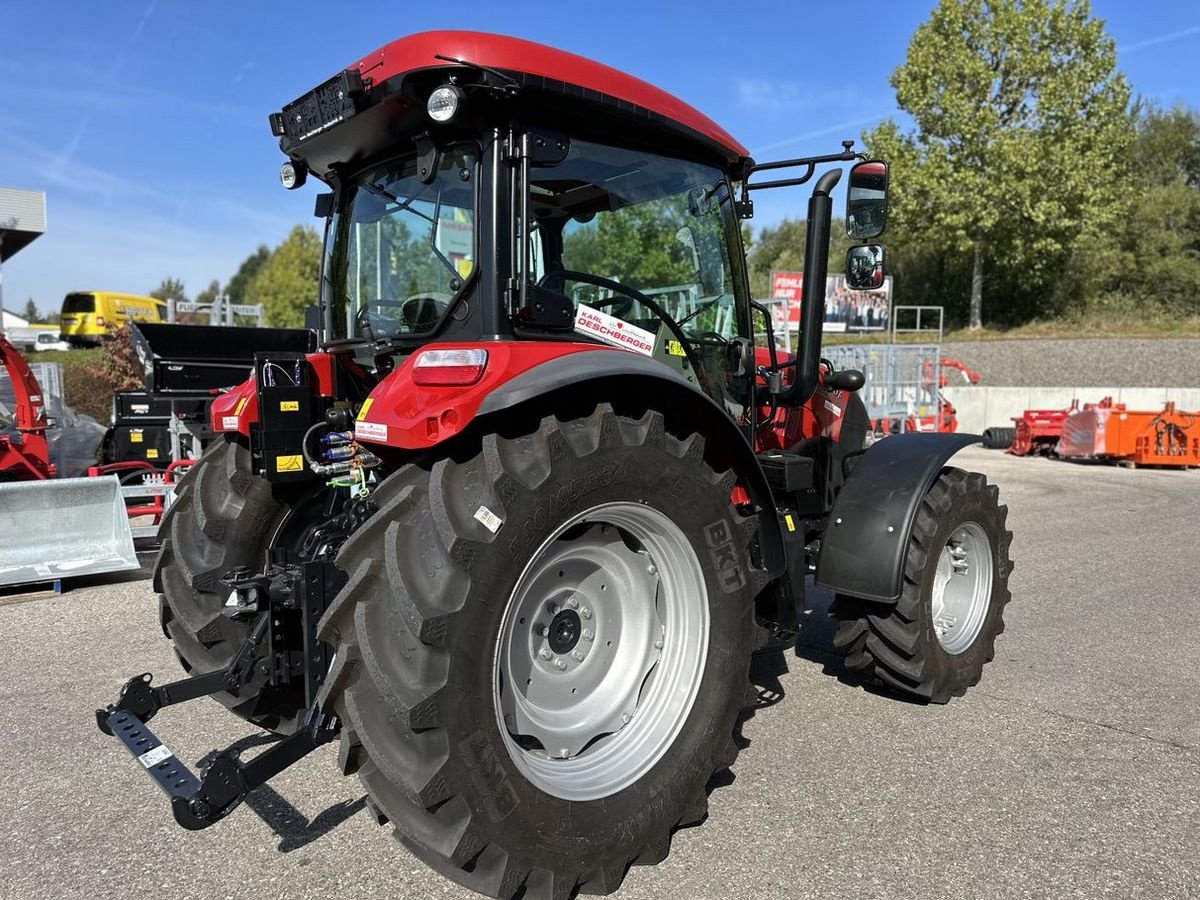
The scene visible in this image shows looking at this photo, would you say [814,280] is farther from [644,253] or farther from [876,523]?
[876,523]

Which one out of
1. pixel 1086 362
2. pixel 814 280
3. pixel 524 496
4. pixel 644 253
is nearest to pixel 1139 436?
pixel 1086 362

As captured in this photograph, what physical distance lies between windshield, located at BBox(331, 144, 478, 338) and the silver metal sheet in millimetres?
4328

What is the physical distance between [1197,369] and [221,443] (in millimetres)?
25986

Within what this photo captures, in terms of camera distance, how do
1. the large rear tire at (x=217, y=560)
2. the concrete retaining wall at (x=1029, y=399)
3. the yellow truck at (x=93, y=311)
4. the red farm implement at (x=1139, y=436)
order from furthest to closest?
the yellow truck at (x=93, y=311), the concrete retaining wall at (x=1029, y=399), the red farm implement at (x=1139, y=436), the large rear tire at (x=217, y=560)

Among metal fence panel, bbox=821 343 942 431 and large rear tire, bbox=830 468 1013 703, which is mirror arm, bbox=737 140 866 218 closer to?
large rear tire, bbox=830 468 1013 703

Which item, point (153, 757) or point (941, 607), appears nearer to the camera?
point (153, 757)

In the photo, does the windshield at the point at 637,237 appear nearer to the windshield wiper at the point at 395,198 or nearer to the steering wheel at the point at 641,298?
the steering wheel at the point at 641,298

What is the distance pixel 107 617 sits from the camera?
568 centimetres

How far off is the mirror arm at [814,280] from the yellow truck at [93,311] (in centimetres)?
3037

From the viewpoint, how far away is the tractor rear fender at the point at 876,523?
12.1ft

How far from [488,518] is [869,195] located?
2.19m

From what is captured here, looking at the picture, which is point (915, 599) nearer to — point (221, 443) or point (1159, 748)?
point (1159, 748)

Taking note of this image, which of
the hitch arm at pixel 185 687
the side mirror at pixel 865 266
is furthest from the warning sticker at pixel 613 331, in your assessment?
the hitch arm at pixel 185 687

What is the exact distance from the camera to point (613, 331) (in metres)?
3.05
